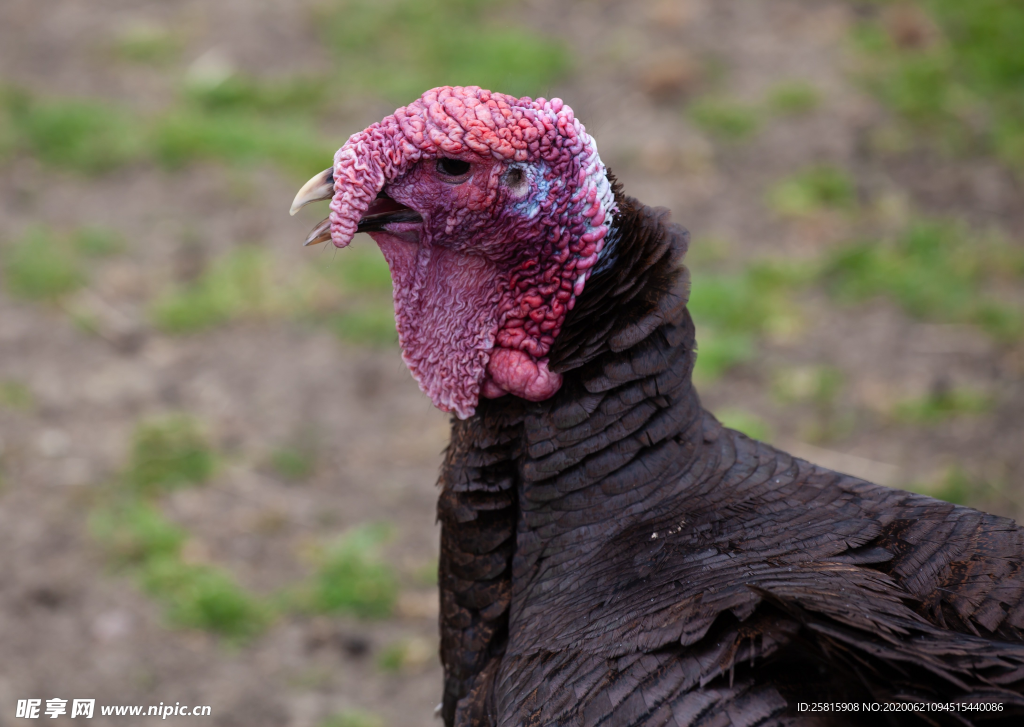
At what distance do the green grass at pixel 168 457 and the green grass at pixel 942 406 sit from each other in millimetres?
3666

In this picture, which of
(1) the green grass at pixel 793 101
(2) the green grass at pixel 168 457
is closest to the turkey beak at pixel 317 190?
(2) the green grass at pixel 168 457

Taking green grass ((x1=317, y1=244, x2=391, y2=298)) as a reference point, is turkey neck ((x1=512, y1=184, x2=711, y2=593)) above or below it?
below

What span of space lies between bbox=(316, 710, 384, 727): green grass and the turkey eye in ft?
8.18

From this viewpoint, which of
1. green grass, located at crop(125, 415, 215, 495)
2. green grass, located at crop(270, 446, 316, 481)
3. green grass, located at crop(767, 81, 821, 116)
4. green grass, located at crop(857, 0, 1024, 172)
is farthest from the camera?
green grass, located at crop(767, 81, 821, 116)

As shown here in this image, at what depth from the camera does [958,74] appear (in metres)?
7.57

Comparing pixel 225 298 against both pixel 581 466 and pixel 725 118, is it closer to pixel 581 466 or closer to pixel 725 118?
pixel 725 118

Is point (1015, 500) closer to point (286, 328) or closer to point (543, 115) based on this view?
point (543, 115)

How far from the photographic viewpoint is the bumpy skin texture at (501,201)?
262cm

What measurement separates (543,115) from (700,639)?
135 cm

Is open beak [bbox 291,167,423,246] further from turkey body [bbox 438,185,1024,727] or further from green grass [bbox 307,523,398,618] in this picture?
green grass [bbox 307,523,398,618]

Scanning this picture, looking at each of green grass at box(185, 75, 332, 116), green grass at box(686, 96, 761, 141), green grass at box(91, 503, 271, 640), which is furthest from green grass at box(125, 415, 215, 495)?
green grass at box(686, 96, 761, 141)

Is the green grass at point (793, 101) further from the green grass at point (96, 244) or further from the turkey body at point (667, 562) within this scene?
the turkey body at point (667, 562)

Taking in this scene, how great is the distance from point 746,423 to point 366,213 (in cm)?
316

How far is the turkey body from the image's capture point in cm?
219
